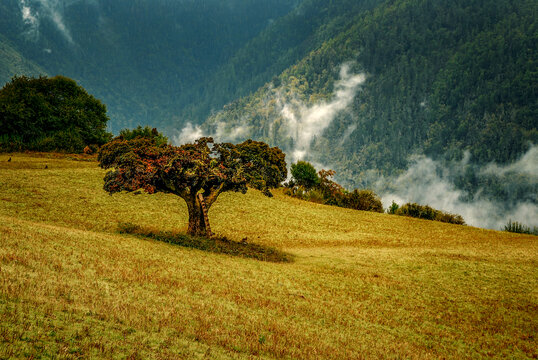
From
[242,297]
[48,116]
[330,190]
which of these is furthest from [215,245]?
[48,116]

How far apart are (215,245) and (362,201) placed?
39975 millimetres

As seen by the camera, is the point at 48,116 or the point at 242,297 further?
the point at 48,116

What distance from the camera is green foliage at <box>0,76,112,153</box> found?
63875 mm

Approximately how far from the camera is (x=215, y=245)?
913 inches

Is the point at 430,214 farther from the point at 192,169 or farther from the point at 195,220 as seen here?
the point at 192,169

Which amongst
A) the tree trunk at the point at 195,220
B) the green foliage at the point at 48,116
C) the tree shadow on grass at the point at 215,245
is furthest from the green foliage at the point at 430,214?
the green foliage at the point at 48,116

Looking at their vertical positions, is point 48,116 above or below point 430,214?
above

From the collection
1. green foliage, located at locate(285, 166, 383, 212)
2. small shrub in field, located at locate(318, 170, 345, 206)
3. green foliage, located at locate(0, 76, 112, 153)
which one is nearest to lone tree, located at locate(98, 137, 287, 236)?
green foliage, located at locate(285, 166, 383, 212)

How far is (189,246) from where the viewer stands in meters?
22.6

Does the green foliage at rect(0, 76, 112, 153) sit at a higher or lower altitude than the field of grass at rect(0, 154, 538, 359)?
higher

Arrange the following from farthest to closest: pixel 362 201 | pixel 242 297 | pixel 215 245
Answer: pixel 362 201, pixel 215 245, pixel 242 297

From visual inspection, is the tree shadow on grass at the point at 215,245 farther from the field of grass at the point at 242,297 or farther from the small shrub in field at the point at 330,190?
the small shrub in field at the point at 330,190

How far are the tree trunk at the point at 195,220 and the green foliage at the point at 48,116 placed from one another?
162 ft

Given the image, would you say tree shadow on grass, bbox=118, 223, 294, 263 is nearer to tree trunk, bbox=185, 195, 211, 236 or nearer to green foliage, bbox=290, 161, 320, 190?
tree trunk, bbox=185, 195, 211, 236
